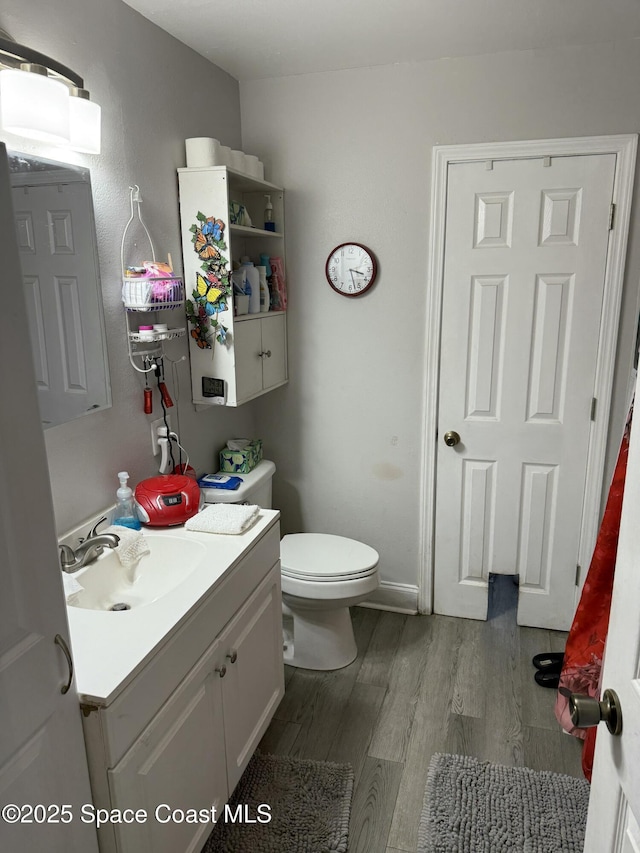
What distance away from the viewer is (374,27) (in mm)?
2131

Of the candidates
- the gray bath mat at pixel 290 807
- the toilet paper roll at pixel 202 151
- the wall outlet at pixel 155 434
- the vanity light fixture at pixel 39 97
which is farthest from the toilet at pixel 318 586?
the vanity light fixture at pixel 39 97

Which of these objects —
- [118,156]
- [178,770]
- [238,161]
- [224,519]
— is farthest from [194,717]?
[238,161]

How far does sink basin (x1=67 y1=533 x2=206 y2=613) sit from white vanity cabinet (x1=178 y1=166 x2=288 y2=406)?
0.72m

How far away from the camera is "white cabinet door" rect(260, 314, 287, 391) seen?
2658 mm

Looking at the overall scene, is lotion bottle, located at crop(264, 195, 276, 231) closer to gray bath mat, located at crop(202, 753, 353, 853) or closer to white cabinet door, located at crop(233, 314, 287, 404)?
white cabinet door, located at crop(233, 314, 287, 404)

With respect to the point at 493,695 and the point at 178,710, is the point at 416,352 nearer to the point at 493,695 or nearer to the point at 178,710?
the point at 493,695

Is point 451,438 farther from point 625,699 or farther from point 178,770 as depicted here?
point 625,699

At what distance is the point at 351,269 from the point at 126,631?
1854mm

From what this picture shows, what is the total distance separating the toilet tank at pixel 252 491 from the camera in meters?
2.42

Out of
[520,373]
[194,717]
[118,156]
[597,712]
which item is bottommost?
[194,717]

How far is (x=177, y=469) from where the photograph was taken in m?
2.32

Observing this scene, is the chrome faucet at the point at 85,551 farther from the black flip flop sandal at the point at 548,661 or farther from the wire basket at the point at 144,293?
the black flip flop sandal at the point at 548,661

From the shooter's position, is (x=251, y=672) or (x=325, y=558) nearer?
(x=251, y=672)

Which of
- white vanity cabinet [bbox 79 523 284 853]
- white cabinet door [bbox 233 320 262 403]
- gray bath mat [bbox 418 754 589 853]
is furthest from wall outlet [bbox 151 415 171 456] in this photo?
gray bath mat [bbox 418 754 589 853]
